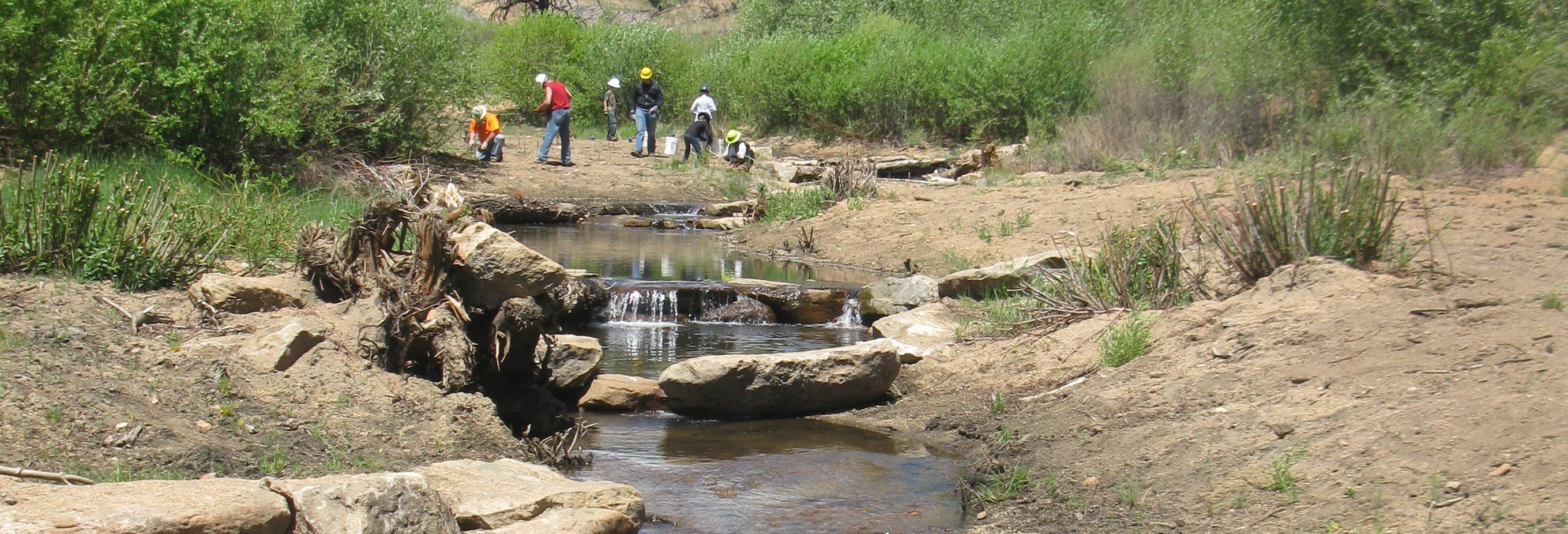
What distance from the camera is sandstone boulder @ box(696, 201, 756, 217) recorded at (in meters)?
19.2

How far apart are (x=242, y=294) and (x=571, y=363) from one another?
211 cm

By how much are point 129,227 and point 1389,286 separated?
6.48 m

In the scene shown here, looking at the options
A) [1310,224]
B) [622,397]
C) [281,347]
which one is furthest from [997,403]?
[281,347]

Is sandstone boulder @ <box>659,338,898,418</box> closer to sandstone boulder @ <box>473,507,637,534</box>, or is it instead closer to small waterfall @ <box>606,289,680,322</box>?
sandstone boulder @ <box>473,507,637,534</box>

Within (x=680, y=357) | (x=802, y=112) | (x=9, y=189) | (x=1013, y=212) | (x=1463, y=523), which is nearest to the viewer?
(x=1463, y=523)

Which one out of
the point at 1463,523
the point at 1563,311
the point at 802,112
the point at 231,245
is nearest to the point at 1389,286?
the point at 1563,311

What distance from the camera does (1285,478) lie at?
4.93m

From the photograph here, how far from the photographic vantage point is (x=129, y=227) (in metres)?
6.54

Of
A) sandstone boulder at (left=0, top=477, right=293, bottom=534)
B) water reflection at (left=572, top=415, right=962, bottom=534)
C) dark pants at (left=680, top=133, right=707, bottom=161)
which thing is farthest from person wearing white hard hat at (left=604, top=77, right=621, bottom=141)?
sandstone boulder at (left=0, top=477, right=293, bottom=534)

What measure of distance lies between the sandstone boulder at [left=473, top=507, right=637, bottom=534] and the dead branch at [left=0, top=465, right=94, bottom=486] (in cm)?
125

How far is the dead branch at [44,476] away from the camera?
3.70 metres

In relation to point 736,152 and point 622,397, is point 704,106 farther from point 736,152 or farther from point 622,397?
point 622,397

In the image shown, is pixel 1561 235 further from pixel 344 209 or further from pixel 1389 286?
pixel 344 209

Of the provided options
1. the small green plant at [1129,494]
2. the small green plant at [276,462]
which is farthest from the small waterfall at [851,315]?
the small green plant at [276,462]
